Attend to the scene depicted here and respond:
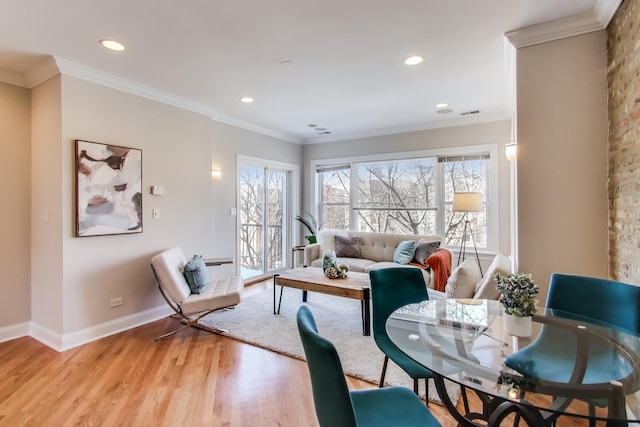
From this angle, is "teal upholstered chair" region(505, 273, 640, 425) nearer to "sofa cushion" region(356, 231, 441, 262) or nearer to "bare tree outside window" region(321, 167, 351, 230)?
"sofa cushion" region(356, 231, 441, 262)

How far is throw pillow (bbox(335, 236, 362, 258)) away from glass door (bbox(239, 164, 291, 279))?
1403mm

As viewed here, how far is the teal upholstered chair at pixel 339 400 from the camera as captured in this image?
3.32ft

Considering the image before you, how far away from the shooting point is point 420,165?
544cm

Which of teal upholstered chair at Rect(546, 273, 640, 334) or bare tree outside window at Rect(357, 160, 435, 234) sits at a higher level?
bare tree outside window at Rect(357, 160, 435, 234)

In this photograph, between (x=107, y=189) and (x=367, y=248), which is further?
(x=367, y=248)

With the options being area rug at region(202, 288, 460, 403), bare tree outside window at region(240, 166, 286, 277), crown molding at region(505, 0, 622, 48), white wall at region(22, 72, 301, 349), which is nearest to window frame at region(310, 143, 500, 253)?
bare tree outside window at region(240, 166, 286, 277)

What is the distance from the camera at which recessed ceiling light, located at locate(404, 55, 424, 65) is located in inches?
115

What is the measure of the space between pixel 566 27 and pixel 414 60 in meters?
1.13

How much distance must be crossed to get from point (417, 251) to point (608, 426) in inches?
131

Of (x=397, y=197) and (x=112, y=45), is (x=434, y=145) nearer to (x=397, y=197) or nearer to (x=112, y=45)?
(x=397, y=197)

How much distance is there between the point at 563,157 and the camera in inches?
93.8

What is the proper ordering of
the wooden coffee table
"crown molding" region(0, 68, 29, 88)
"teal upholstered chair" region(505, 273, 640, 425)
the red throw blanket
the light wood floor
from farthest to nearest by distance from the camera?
the red throw blanket < the wooden coffee table < "crown molding" region(0, 68, 29, 88) < the light wood floor < "teal upholstered chair" region(505, 273, 640, 425)

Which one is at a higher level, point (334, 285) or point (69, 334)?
point (334, 285)

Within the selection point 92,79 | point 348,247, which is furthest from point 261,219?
point 92,79
